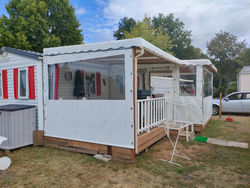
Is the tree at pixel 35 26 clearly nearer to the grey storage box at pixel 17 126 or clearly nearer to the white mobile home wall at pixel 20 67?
the white mobile home wall at pixel 20 67

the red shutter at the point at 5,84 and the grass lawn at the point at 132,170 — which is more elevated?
the red shutter at the point at 5,84

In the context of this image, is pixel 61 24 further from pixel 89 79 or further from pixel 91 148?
pixel 91 148

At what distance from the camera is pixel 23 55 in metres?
4.88

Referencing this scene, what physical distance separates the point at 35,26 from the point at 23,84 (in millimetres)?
13155

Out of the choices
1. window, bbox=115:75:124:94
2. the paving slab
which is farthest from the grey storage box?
the paving slab

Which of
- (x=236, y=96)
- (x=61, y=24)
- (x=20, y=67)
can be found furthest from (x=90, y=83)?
(x=61, y=24)

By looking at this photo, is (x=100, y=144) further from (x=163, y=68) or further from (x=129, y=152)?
(x=163, y=68)

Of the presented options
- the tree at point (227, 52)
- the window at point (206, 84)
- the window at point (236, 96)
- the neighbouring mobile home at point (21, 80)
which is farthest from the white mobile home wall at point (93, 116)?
the tree at point (227, 52)

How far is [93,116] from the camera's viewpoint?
12.8 ft

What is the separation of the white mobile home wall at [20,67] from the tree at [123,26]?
22088 mm

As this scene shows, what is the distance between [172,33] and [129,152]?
29497mm

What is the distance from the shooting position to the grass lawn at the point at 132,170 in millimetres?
2822

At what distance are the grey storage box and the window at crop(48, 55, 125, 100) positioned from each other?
77 centimetres

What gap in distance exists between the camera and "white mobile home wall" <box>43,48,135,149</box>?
11.3 feet
